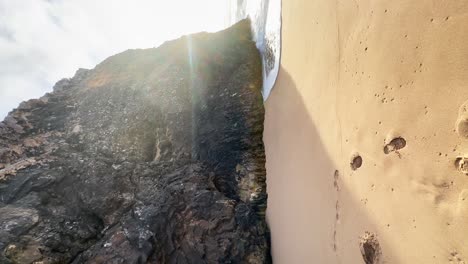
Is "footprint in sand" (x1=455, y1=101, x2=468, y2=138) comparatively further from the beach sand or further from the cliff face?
the cliff face

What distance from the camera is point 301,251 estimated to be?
9.57 feet

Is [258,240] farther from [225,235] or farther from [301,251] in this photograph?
[301,251]

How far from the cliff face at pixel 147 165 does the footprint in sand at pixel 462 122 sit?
9.79 ft

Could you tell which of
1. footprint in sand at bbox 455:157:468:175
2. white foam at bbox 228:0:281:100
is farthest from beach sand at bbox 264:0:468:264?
white foam at bbox 228:0:281:100

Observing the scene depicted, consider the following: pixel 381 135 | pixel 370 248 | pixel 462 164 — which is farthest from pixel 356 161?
pixel 462 164

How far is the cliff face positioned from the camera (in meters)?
3.80

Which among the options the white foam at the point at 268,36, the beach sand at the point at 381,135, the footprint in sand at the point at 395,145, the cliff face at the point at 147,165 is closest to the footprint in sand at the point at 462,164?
the beach sand at the point at 381,135

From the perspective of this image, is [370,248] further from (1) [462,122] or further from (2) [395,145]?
(1) [462,122]

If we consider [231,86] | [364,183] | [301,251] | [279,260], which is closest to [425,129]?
[364,183]

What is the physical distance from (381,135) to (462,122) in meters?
0.53

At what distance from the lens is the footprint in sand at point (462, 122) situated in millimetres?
1224

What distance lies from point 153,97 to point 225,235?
3118 millimetres

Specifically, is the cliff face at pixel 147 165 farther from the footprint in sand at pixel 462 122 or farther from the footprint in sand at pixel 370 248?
the footprint in sand at pixel 462 122

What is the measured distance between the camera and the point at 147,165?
4.87 m
